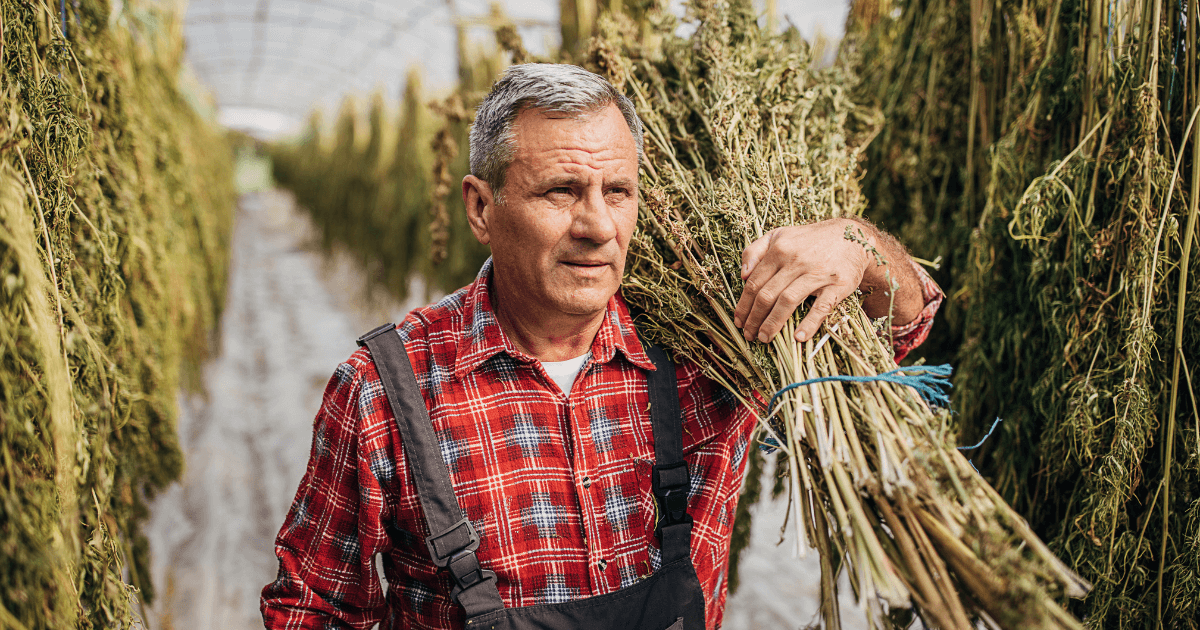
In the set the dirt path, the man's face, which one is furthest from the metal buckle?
the dirt path

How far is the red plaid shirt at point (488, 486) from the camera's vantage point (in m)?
1.29

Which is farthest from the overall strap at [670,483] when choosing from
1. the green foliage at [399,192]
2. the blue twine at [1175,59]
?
the green foliage at [399,192]

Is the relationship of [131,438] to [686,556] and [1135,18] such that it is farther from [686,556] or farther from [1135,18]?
[1135,18]

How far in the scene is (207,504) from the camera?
3.86m

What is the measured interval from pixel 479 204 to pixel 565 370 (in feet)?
1.35

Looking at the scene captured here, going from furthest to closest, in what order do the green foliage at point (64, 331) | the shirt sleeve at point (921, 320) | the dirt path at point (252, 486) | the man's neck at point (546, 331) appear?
1. the dirt path at point (252, 486)
2. the shirt sleeve at point (921, 320)
3. the man's neck at point (546, 331)
4. the green foliage at point (64, 331)

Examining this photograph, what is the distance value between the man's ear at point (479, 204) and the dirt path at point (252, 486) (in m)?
2.33

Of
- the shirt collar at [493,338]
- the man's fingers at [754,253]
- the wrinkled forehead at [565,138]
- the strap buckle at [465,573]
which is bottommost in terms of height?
the strap buckle at [465,573]

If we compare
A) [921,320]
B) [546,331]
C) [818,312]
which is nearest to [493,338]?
[546,331]

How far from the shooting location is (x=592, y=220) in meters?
1.25

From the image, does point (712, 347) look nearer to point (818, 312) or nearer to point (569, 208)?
point (818, 312)

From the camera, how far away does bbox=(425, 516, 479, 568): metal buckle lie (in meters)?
1.21

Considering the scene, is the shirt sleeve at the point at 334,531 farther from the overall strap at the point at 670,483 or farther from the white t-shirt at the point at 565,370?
the overall strap at the point at 670,483

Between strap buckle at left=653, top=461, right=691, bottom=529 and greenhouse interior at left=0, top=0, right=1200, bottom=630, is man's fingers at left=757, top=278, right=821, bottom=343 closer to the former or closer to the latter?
greenhouse interior at left=0, top=0, right=1200, bottom=630
